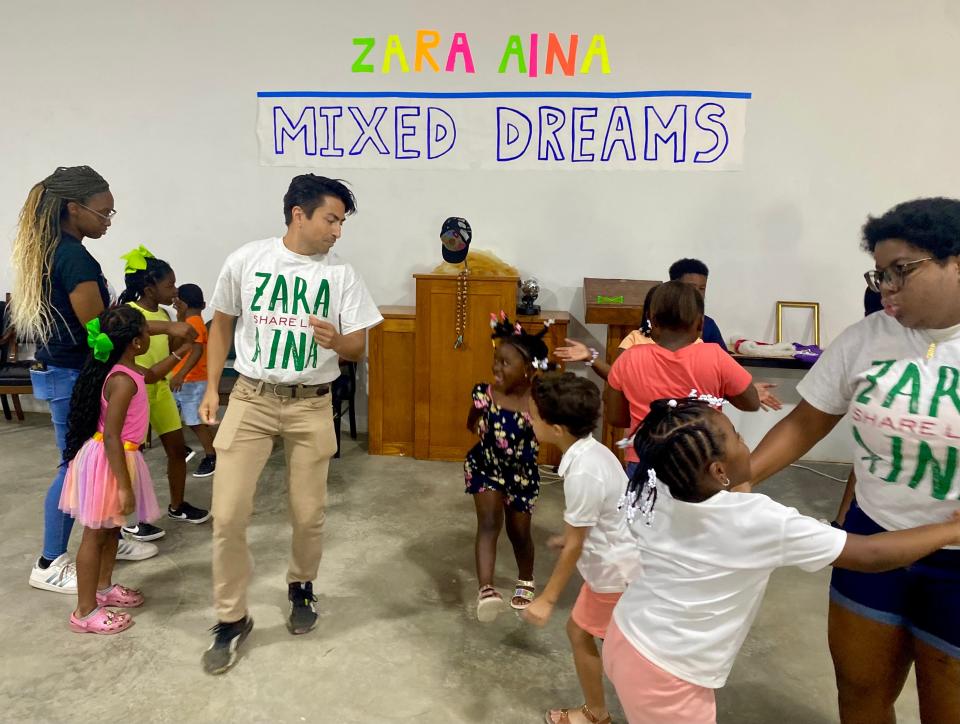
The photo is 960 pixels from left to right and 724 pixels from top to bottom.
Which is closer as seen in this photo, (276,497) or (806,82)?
(276,497)

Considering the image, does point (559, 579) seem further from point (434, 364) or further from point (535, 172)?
point (535, 172)

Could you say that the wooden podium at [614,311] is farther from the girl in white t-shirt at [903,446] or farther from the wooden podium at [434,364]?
the girl in white t-shirt at [903,446]

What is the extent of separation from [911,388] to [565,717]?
54.2 inches

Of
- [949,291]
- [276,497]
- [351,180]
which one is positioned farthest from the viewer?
[351,180]

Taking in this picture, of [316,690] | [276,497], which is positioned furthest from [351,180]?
[316,690]

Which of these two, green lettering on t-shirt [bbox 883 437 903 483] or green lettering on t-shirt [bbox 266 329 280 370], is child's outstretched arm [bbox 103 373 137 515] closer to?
green lettering on t-shirt [bbox 266 329 280 370]

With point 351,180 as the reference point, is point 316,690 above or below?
below

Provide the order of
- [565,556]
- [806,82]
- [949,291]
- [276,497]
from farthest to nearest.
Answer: [806,82] → [276,497] → [565,556] → [949,291]

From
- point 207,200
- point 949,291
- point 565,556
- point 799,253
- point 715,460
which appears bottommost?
point 565,556

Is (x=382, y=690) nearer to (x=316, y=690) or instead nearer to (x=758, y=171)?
(x=316, y=690)

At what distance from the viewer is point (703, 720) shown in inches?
56.9

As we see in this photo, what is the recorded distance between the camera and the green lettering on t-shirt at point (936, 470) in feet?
4.51

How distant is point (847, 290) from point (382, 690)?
3902mm

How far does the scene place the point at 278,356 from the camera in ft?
7.49
